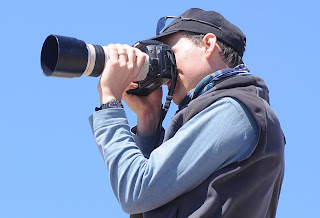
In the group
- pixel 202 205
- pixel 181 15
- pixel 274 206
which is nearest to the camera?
pixel 202 205

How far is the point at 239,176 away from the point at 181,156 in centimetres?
39

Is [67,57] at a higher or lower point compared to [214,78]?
higher

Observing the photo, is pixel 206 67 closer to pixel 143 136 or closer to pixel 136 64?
pixel 136 64

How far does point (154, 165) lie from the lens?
3.47 m

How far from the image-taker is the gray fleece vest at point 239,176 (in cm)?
345

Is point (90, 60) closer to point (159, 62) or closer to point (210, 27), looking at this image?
point (159, 62)

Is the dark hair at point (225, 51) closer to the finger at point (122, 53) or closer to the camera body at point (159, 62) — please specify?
the camera body at point (159, 62)

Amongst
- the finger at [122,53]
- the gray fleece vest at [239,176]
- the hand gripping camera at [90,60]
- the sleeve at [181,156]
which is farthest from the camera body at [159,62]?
the sleeve at [181,156]

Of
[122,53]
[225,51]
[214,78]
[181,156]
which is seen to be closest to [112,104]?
[122,53]

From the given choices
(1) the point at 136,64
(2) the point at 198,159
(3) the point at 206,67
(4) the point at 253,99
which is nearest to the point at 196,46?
(3) the point at 206,67

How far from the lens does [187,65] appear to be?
14.0ft

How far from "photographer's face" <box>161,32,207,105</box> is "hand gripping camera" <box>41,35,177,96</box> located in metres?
0.05

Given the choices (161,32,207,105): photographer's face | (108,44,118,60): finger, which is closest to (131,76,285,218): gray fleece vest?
(161,32,207,105): photographer's face

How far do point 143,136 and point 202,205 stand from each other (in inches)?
56.2
